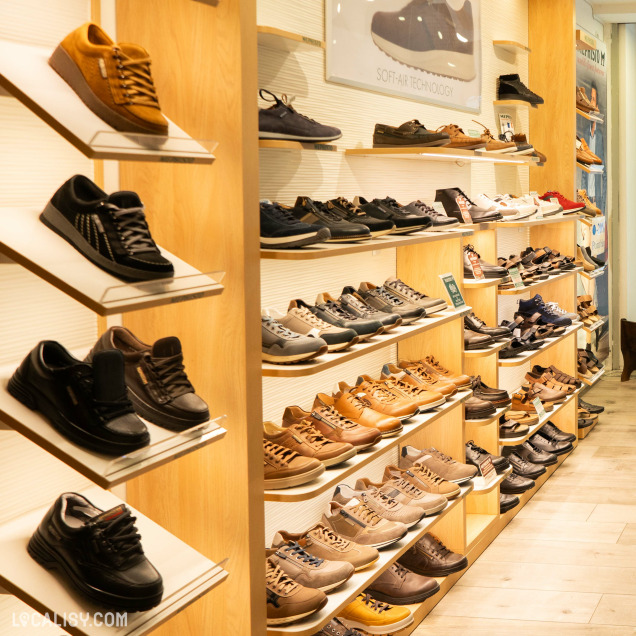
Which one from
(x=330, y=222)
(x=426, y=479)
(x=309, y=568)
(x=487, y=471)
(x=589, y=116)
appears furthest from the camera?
(x=589, y=116)

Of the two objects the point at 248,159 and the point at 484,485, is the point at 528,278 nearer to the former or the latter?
the point at 484,485

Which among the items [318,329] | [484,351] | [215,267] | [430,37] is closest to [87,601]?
[215,267]

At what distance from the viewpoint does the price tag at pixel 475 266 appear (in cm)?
429

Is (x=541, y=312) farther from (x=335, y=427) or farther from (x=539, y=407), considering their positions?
(x=335, y=427)

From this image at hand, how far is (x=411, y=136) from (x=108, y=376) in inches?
84.4

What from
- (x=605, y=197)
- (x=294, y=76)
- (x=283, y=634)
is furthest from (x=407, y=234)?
(x=605, y=197)

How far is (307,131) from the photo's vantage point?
9.07 feet

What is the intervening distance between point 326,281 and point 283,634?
1.54 meters

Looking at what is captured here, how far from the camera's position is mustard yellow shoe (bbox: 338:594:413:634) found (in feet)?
10.1

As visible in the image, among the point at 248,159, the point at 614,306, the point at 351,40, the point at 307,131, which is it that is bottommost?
the point at 614,306

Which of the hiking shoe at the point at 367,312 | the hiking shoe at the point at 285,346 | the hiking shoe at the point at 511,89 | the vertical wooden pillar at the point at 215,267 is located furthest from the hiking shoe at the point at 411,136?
the hiking shoe at the point at 511,89

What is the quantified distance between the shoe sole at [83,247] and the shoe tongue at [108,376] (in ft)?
0.51

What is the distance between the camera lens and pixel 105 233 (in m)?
1.69

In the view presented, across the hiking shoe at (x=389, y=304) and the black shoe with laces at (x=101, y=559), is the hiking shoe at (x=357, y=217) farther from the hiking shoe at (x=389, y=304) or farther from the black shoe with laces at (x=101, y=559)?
the black shoe with laces at (x=101, y=559)
